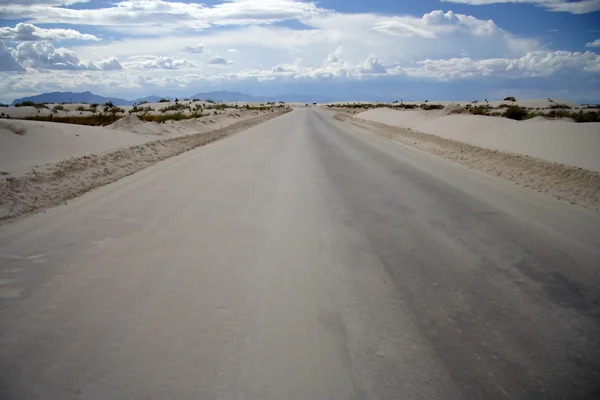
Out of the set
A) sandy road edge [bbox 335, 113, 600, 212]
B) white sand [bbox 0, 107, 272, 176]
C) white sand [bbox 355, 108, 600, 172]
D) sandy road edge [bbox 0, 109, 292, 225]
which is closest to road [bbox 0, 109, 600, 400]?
sandy road edge [bbox 0, 109, 292, 225]

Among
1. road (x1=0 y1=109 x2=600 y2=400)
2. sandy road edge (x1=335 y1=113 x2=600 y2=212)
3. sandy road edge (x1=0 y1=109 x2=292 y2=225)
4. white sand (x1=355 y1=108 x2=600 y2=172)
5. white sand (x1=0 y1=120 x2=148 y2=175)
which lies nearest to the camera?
road (x1=0 y1=109 x2=600 y2=400)

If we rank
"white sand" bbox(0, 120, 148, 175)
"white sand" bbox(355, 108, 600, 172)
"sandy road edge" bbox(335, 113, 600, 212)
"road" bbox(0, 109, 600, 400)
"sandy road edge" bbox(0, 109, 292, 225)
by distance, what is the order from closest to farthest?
"road" bbox(0, 109, 600, 400) < "sandy road edge" bbox(0, 109, 292, 225) < "sandy road edge" bbox(335, 113, 600, 212) < "white sand" bbox(0, 120, 148, 175) < "white sand" bbox(355, 108, 600, 172)

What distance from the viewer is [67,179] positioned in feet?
30.8

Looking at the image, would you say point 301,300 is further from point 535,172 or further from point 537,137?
point 537,137

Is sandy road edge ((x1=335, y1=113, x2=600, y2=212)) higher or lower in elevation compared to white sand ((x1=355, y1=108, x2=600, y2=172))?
lower

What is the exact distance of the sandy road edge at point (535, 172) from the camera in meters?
8.39

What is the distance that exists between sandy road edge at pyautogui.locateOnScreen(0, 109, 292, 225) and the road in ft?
1.81

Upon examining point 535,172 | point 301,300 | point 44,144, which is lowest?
point 301,300

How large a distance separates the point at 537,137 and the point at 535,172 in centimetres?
500

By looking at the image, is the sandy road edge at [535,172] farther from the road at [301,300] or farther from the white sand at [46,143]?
the white sand at [46,143]

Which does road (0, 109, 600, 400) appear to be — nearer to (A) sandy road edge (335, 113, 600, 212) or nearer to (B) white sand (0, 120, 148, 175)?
(A) sandy road edge (335, 113, 600, 212)

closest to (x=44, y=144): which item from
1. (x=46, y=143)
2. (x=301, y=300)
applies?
(x=46, y=143)

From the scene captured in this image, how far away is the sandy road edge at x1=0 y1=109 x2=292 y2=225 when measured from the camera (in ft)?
24.2

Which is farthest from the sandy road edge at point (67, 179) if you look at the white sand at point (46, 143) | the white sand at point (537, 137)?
the white sand at point (537, 137)
